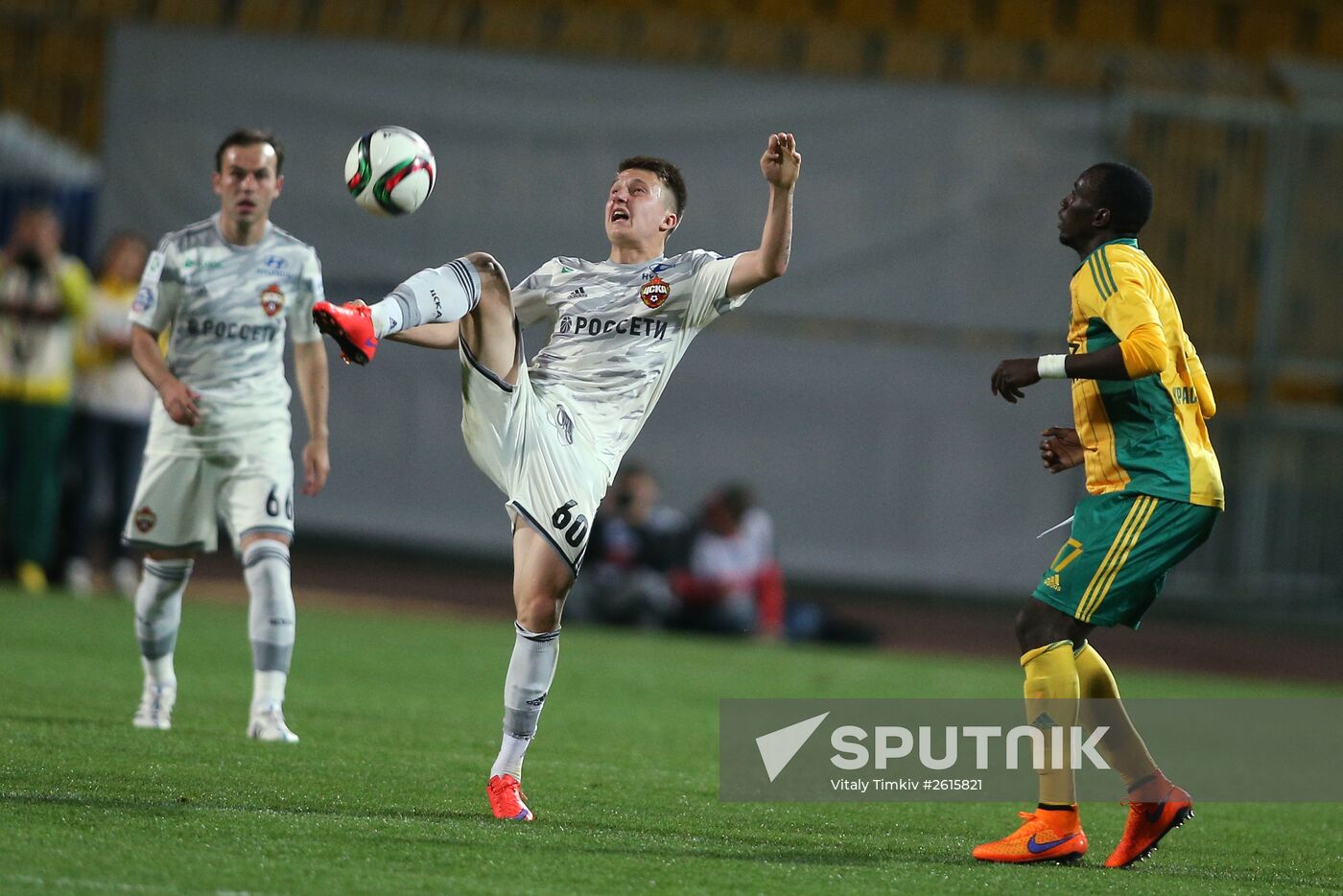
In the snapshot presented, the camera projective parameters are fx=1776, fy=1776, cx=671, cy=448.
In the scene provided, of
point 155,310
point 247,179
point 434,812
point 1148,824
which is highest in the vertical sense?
point 247,179

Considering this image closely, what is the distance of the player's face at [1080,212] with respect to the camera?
563 cm

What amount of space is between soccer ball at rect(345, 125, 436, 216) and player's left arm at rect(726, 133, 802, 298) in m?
Answer: 1.12

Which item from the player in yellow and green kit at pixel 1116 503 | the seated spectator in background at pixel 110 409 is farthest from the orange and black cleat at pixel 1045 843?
the seated spectator in background at pixel 110 409

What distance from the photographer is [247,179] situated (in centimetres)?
750

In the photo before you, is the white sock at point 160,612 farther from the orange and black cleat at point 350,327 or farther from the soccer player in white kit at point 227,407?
the orange and black cleat at point 350,327

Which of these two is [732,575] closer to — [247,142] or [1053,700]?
[247,142]

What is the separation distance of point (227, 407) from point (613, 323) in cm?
217

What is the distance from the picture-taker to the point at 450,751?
727 centimetres

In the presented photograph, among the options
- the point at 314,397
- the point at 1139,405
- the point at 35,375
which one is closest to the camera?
the point at 1139,405

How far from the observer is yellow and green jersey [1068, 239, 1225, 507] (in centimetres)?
547

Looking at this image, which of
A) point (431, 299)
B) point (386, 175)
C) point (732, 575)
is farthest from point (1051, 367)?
point (732, 575)

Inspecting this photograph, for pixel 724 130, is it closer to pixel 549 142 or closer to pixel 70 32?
pixel 549 142

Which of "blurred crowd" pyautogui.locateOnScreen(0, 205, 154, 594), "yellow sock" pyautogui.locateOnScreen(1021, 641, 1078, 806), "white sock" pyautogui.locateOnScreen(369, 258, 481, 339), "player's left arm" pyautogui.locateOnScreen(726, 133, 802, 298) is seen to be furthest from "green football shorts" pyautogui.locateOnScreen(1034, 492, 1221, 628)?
"blurred crowd" pyautogui.locateOnScreen(0, 205, 154, 594)

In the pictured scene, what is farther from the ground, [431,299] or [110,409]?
[431,299]
